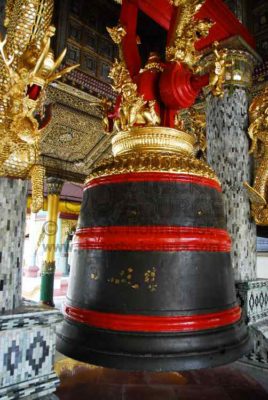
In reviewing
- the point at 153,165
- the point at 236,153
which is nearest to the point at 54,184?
the point at 236,153

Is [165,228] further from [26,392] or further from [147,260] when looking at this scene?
[26,392]

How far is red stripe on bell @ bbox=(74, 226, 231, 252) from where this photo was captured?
2.37 ft

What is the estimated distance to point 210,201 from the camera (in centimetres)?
82

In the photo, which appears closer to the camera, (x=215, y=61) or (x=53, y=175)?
(x=215, y=61)

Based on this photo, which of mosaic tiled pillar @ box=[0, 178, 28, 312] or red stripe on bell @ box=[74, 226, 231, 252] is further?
mosaic tiled pillar @ box=[0, 178, 28, 312]

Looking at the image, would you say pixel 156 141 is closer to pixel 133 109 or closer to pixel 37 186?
pixel 133 109

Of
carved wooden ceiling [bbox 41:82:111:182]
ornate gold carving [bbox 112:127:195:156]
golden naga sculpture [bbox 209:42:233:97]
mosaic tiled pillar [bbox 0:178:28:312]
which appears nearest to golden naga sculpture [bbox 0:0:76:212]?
mosaic tiled pillar [bbox 0:178:28:312]

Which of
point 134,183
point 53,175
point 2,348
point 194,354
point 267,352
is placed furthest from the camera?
point 53,175

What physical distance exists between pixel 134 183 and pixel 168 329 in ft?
1.15

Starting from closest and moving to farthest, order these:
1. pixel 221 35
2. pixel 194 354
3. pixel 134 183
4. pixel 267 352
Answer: pixel 194 354 → pixel 134 183 → pixel 267 352 → pixel 221 35

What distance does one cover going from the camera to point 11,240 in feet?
3.87

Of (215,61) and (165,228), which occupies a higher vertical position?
(215,61)

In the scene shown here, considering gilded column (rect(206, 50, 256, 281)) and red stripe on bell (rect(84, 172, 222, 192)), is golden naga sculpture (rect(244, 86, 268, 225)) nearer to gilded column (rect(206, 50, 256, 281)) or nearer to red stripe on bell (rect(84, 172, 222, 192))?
gilded column (rect(206, 50, 256, 281))

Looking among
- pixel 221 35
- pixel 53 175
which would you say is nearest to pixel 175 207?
pixel 221 35
